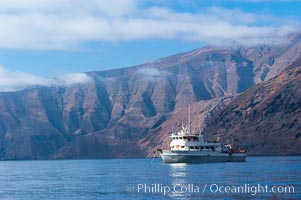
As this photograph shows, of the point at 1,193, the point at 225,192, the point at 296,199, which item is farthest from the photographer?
the point at 1,193

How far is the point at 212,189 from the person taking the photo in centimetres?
10888

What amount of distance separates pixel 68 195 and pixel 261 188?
107 feet

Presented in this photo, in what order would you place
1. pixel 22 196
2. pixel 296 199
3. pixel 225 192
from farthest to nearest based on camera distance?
pixel 22 196
pixel 225 192
pixel 296 199

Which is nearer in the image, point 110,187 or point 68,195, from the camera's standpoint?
point 68,195

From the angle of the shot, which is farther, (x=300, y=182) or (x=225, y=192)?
(x=300, y=182)

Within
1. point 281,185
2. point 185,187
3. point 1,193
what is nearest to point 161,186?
point 185,187

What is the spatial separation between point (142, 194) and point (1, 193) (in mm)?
29828

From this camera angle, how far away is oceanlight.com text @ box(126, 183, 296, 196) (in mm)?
103375

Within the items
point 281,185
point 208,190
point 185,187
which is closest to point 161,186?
point 185,187

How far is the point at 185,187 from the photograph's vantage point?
115688 mm

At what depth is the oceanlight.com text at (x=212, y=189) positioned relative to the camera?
339 feet

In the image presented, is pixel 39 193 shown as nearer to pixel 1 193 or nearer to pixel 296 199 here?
pixel 1 193

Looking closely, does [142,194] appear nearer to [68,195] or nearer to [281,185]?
[68,195]

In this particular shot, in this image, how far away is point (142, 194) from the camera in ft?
342
